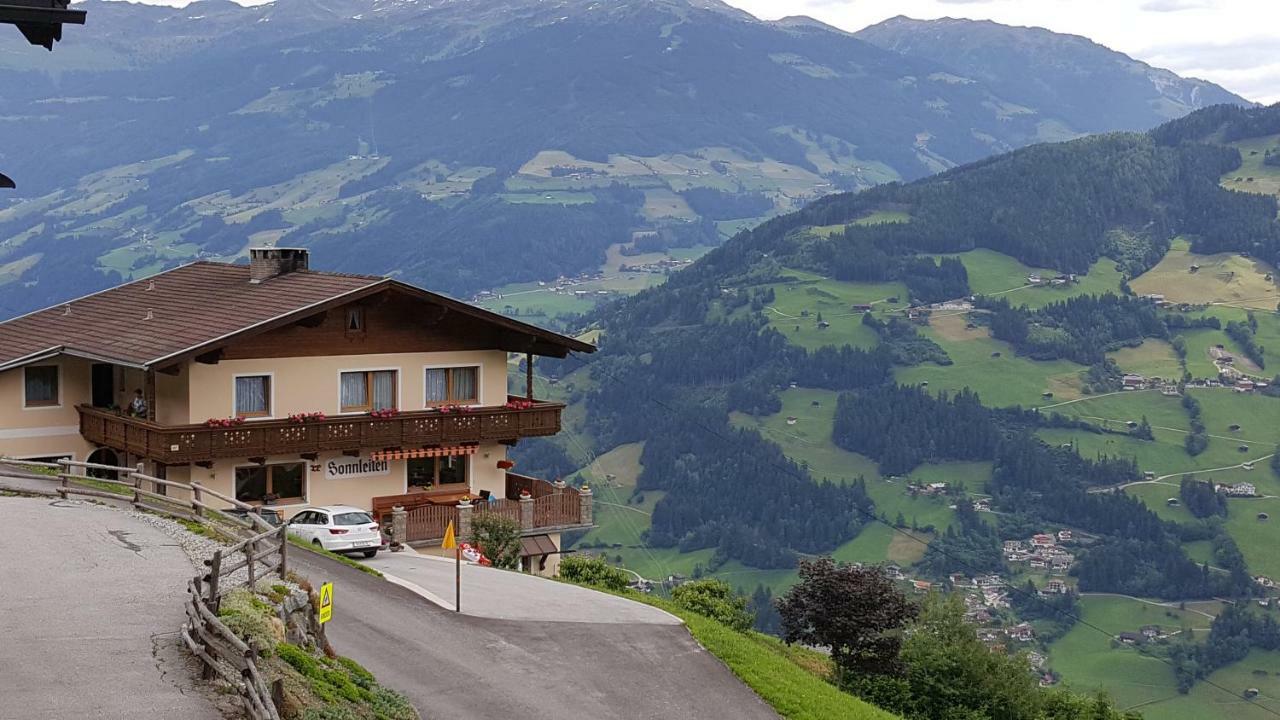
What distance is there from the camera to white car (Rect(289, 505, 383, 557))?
38562 millimetres

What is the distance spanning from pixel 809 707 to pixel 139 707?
45.9 feet

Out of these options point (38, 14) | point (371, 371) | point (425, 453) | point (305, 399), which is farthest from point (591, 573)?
point (38, 14)

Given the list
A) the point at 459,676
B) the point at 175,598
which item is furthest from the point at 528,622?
the point at 175,598

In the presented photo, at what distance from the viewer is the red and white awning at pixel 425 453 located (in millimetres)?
45188

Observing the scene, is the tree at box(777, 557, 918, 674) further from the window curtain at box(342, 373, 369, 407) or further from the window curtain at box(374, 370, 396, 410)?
the window curtain at box(342, 373, 369, 407)

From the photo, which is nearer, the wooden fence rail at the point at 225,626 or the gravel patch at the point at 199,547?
the wooden fence rail at the point at 225,626

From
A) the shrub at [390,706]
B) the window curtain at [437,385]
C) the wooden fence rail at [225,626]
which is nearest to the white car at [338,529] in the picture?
the wooden fence rail at [225,626]

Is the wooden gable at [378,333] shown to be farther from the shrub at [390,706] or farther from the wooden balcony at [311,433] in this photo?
the shrub at [390,706]

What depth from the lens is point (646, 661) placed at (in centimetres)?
2864

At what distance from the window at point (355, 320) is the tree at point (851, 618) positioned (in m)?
16.2

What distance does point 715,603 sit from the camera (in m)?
39.0

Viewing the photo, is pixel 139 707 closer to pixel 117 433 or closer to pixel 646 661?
pixel 646 661

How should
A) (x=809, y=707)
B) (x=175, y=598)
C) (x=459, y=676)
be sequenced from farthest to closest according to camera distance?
(x=809, y=707), (x=459, y=676), (x=175, y=598)

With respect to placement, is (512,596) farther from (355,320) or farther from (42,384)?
(42,384)
